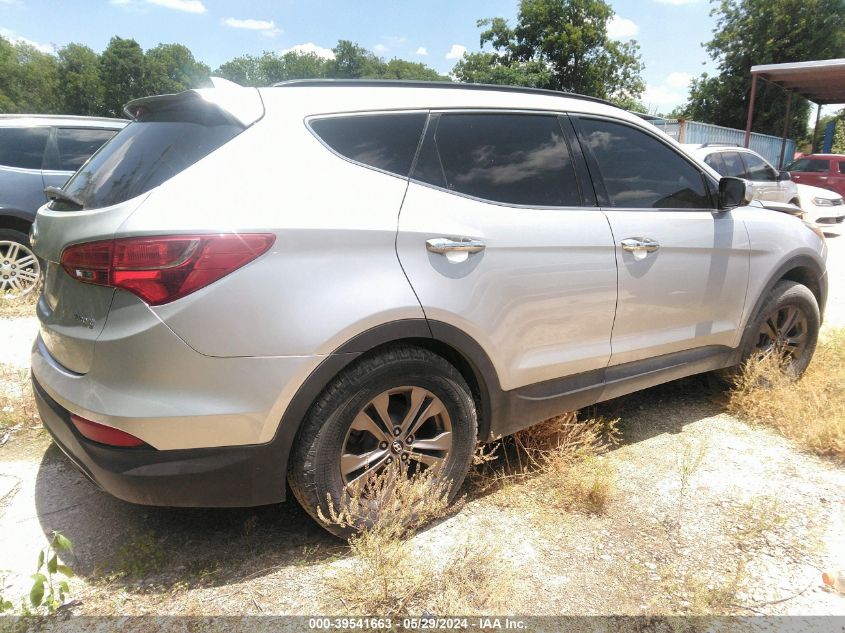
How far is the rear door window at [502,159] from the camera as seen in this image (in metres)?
2.41

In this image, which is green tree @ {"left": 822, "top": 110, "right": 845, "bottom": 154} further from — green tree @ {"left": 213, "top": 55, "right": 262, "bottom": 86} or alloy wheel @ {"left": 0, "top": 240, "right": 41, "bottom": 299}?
green tree @ {"left": 213, "top": 55, "right": 262, "bottom": 86}

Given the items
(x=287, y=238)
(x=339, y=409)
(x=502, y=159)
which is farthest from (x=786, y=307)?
(x=287, y=238)

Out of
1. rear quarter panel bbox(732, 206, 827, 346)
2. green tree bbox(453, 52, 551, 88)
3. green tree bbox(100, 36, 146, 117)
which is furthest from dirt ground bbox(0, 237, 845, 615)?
green tree bbox(100, 36, 146, 117)

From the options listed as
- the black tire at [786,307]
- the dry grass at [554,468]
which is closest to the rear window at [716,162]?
the black tire at [786,307]

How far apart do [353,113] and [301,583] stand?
5.94 ft

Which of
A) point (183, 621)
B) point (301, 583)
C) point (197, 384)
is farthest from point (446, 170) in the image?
point (183, 621)

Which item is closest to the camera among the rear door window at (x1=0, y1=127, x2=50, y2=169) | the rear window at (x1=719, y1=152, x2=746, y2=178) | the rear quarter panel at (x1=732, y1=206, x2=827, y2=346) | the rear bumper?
the rear bumper

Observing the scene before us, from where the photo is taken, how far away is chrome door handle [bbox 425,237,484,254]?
2225 mm

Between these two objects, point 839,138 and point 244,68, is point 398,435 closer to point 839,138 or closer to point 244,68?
point 839,138

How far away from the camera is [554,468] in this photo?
2914 mm

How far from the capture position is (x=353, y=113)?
225cm

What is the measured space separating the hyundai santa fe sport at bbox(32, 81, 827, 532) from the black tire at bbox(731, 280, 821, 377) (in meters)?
1.07

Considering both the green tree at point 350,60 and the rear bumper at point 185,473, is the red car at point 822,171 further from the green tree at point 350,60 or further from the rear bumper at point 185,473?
the green tree at point 350,60

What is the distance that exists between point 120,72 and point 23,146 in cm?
6768
